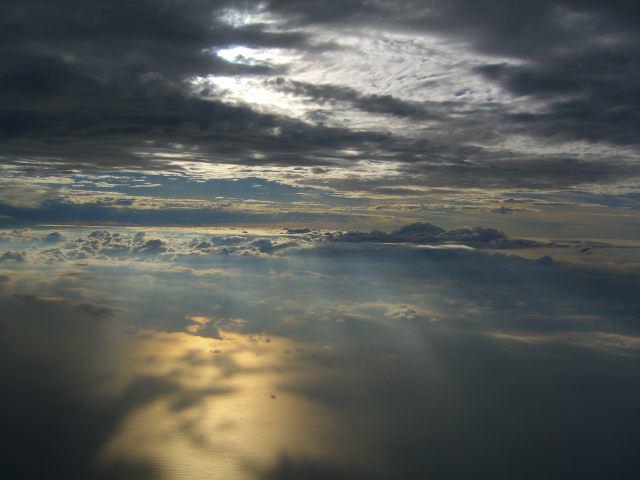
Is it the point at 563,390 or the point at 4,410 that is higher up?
the point at 4,410

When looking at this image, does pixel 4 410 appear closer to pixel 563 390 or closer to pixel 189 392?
pixel 189 392

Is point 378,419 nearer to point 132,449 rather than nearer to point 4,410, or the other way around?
point 132,449

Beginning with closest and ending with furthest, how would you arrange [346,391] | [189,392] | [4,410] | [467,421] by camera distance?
[4,410] < [467,421] < [189,392] < [346,391]

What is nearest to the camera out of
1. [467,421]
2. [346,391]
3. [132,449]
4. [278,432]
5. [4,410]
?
[132,449]

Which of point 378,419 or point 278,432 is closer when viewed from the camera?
point 278,432

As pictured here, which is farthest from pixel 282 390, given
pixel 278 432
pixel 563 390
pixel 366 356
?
pixel 563 390

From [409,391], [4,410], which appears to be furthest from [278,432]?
[4,410]
